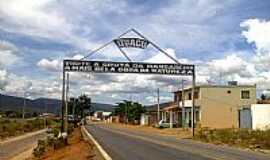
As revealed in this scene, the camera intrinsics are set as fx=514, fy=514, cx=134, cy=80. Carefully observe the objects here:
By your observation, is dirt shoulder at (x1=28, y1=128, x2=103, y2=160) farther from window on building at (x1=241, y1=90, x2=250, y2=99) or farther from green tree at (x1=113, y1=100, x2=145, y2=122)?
green tree at (x1=113, y1=100, x2=145, y2=122)

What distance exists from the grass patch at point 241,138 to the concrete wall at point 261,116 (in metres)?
9.58

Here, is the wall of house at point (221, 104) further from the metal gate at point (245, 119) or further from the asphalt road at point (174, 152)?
the asphalt road at point (174, 152)

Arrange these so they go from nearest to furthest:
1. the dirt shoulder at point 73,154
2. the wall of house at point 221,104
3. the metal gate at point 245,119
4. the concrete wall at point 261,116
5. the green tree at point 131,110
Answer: the dirt shoulder at point 73,154, the concrete wall at point 261,116, the metal gate at point 245,119, the wall of house at point 221,104, the green tree at point 131,110

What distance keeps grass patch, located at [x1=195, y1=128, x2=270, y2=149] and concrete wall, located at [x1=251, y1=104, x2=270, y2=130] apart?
958 centimetres

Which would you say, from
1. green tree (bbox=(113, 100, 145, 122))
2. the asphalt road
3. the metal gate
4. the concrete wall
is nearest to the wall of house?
the metal gate

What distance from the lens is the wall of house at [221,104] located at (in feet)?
253

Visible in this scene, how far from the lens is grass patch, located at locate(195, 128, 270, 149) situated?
37.3 metres

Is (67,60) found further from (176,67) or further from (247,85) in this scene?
(247,85)

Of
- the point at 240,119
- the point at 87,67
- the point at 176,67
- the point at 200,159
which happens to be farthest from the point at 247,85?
the point at 200,159

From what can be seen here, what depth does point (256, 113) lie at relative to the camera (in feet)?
193

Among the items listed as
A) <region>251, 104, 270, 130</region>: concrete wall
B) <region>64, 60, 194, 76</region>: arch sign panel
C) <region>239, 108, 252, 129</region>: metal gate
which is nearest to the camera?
<region>64, 60, 194, 76</region>: arch sign panel

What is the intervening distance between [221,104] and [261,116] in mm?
20282

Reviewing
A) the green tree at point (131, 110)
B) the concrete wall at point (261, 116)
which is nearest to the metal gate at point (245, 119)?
the concrete wall at point (261, 116)

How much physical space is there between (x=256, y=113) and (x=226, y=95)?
62.1 ft
